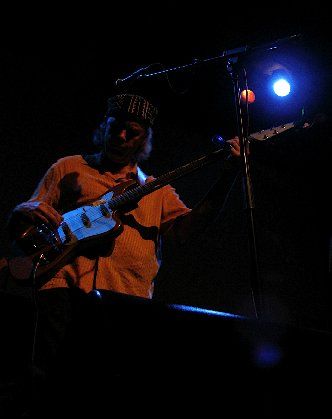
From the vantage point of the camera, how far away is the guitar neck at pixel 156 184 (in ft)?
7.93

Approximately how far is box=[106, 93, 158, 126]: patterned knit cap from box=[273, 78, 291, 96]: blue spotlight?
1.25 metres

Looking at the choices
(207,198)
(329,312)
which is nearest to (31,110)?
(207,198)

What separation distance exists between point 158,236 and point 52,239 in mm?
649

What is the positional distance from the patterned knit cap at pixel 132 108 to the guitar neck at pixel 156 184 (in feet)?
1.36

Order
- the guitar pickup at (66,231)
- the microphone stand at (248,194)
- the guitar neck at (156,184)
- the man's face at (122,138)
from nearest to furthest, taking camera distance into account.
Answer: the microphone stand at (248,194) < the guitar pickup at (66,231) < the guitar neck at (156,184) < the man's face at (122,138)

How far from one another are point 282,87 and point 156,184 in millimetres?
1581

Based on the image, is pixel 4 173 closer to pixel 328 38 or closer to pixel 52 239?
pixel 52 239

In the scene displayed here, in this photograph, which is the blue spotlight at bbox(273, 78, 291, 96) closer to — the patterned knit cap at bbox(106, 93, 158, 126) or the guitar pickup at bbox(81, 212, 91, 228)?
the patterned knit cap at bbox(106, 93, 158, 126)

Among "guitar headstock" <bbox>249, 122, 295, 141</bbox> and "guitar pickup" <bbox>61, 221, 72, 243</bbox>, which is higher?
"guitar headstock" <bbox>249, 122, 295, 141</bbox>

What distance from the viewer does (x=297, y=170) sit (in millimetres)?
4387

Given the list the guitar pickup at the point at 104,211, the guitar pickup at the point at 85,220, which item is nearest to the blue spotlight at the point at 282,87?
the guitar pickup at the point at 104,211

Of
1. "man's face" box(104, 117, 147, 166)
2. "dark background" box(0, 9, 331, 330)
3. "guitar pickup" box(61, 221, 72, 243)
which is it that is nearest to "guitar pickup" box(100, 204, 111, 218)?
"guitar pickup" box(61, 221, 72, 243)

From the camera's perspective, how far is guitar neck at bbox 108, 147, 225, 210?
95.2 inches

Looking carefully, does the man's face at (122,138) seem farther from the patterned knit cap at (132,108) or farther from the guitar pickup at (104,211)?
the guitar pickup at (104,211)
